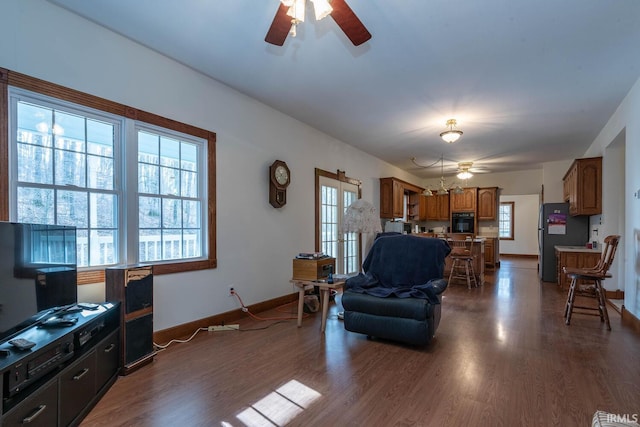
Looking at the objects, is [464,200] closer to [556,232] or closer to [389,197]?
[556,232]

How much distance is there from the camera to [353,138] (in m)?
6.01

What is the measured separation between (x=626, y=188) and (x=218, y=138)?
5101mm

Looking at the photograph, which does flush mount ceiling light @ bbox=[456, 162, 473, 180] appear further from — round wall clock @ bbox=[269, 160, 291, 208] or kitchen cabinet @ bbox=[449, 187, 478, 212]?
round wall clock @ bbox=[269, 160, 291, 208]

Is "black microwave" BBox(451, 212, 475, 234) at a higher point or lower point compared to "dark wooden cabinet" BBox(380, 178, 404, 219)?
lower

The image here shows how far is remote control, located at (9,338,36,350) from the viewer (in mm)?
1570

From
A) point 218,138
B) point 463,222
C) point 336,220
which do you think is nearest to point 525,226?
point 463,222

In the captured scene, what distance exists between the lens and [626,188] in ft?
13.3

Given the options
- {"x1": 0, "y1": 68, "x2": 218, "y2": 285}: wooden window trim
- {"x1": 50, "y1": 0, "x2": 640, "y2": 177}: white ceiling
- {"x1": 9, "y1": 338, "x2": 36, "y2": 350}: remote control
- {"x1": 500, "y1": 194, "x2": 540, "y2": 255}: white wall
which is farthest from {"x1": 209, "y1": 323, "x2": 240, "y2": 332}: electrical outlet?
{"x1": 500, "y1": 194, "x2": 540, "y2": 255}: white wall

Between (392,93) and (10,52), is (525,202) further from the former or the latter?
(10,52)

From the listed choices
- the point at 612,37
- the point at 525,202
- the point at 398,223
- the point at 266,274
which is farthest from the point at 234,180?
the point at 525,202

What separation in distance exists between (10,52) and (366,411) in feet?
11.3

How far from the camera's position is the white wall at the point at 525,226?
11.5 metres

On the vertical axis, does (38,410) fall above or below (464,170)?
below

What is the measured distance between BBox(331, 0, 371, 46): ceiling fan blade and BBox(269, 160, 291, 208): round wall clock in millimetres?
2481
